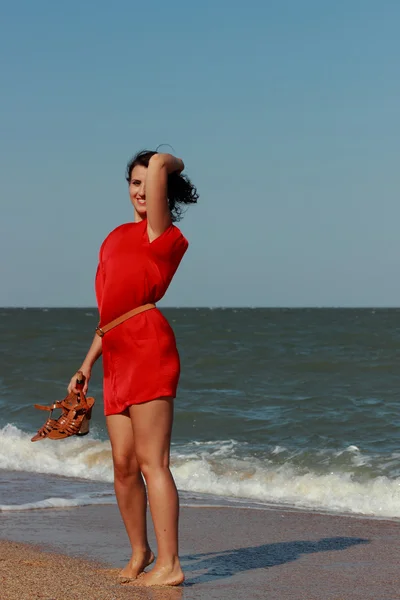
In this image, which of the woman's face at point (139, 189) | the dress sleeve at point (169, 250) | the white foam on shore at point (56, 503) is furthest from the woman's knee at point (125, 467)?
the white foam on shore at point (56, 503)

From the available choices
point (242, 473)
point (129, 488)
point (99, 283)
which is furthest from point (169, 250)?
point (242, 473)

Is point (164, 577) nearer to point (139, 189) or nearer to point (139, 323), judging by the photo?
point (139, 323)

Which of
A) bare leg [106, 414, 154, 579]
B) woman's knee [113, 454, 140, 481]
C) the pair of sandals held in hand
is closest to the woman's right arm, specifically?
the pair of sandals held in hand

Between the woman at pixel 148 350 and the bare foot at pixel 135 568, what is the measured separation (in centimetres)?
9

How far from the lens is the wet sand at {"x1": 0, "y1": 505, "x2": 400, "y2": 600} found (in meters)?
3.75

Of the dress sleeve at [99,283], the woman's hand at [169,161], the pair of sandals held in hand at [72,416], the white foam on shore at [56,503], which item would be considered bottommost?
the white foam on shore at [56,503]

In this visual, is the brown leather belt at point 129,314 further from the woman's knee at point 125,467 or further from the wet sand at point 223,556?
the wet sand at point 223,556

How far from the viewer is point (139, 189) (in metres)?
3.85

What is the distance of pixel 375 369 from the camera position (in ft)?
65.8

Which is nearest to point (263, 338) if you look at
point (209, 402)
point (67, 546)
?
point (209, 402)

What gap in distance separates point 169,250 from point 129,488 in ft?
3.40

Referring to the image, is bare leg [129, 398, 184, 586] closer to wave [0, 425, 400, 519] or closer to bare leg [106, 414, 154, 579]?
bare leg [106, 414, 154, 579]

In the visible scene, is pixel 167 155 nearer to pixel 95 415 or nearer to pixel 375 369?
pixel 95 415

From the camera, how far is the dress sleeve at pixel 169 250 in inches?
145
